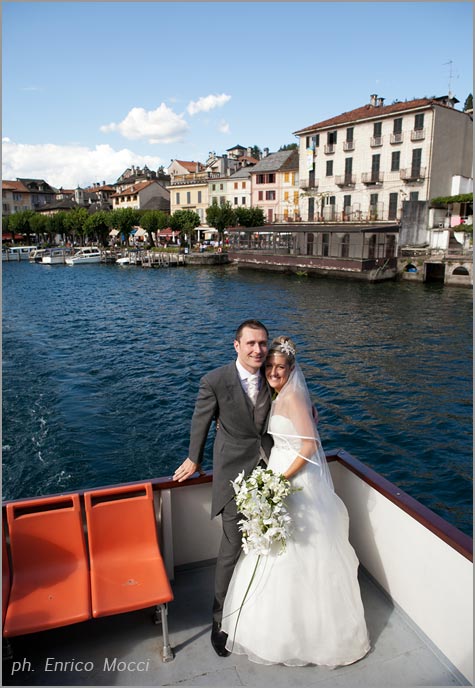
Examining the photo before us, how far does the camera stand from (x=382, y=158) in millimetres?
45812

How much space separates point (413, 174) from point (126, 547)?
149ft

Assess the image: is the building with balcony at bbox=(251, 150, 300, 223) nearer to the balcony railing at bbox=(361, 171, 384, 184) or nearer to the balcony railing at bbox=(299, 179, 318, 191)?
the balcony railing at bbox=(299, 179, 318, 191)

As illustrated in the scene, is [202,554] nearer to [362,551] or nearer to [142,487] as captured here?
[142,487]

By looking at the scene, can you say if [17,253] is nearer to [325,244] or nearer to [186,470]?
[325,244]

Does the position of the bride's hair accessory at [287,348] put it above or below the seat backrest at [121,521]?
above

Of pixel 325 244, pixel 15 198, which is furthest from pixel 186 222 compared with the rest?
pixel 15 198

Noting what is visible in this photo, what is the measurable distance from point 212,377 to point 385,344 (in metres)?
17.9

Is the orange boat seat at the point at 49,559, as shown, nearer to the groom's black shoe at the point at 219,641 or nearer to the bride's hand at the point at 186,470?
the bride's hand at the point at 186,470

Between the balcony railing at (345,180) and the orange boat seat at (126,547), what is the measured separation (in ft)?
160

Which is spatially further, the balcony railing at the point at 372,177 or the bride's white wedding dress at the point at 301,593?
the balcony railing at the point at 372,177

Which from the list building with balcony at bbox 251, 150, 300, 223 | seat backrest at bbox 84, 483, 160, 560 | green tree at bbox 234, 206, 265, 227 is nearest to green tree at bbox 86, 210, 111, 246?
green tree at bbox 234, 206, 265, 227

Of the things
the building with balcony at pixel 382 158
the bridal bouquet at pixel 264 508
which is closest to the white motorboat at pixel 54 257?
the building with balcony at pixel 382 158

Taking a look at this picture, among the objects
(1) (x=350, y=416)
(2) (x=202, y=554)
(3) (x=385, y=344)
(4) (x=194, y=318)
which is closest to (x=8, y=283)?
(4) (x=194, y=318)

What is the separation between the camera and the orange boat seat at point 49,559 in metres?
3.26
